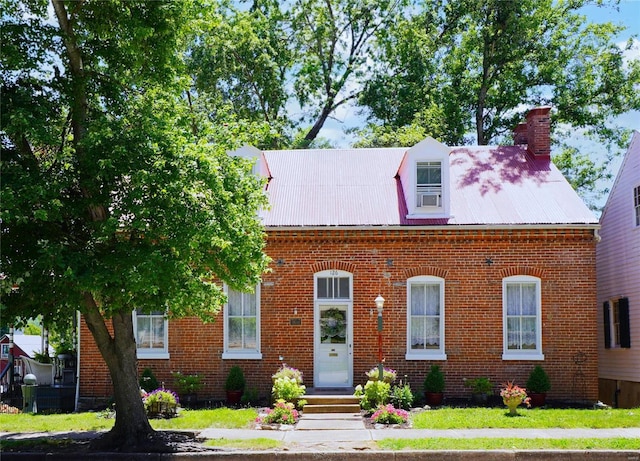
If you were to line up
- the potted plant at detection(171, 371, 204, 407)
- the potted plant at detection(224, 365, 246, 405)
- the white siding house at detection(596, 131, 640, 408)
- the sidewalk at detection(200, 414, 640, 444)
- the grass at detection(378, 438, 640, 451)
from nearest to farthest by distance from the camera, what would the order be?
1. the grass at detection(378, 438, 640, 451)
2. the sidewalk at detection(200, 414, 640, 444)
3. the potted plant at detection(224, 365, 246, 405)
4. the potted plant at detection(171, 371, 204, 407)
5. the white siding house at detection(596, 131, 640, 408)

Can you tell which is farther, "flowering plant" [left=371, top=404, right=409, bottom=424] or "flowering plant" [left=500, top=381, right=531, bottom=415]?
"flowering plant" [left=500, top=381, right=531, bottom=415]

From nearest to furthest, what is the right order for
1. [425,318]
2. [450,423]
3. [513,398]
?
[450,423], [513,398], [425,318]

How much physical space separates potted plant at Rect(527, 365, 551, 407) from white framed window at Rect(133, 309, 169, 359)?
9476 mm

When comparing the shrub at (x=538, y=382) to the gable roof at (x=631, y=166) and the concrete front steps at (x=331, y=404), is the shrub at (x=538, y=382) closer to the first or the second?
the concrete front steps at (x=331, y=404)

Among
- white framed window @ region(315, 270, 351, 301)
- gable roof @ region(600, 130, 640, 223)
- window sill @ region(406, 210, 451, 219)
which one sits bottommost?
white framed window @ region(315, 270, 351, 301)

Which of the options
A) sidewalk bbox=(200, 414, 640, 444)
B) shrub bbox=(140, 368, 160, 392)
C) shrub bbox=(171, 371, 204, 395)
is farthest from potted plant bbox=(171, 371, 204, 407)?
sidewalk bbox=(200, 414, 640, 444)

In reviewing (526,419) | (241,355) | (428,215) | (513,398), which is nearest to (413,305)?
(428,215)

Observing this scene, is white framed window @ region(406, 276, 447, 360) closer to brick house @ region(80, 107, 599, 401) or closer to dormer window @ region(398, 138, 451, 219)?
brick house @ region(80, 107, 599, 401)

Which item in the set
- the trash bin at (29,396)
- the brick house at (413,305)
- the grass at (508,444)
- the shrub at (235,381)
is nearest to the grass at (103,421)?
the shrub at (235,381)

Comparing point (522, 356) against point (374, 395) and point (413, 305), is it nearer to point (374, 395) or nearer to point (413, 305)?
point (413, 305)

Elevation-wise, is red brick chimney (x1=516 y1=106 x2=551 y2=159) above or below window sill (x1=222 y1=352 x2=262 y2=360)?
above

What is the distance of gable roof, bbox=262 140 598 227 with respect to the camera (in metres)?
21.2

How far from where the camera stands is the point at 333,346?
21.3 m

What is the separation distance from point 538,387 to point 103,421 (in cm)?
1059
